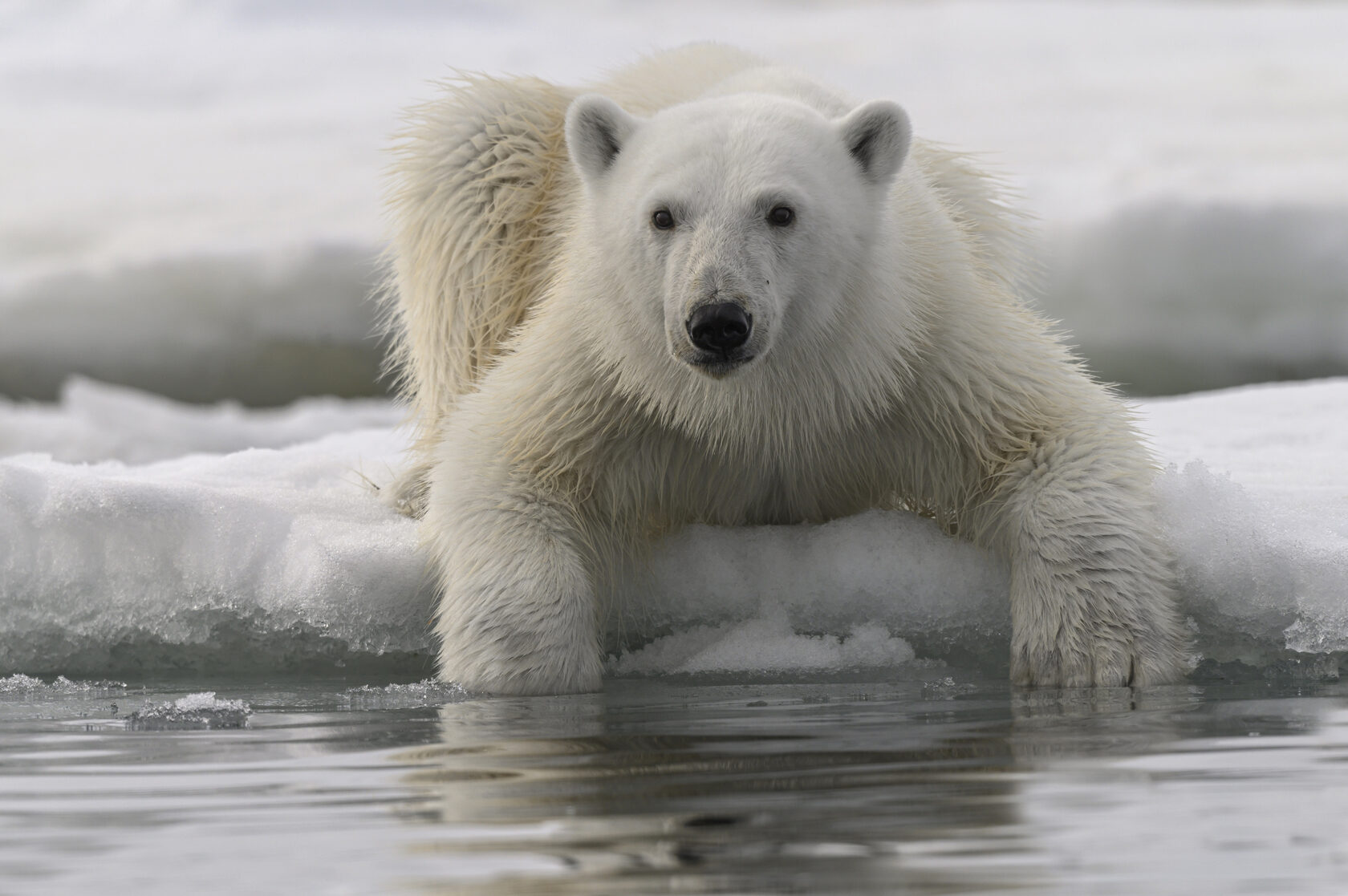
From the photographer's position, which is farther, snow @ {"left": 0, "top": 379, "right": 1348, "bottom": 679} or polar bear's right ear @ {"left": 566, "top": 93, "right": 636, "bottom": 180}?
polar bear's right ear @ {"left": 566, "top": 93, "right": 636, "bottom": 180}

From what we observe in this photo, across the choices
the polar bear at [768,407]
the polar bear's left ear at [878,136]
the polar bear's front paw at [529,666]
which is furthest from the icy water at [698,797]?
the polar bear's left ear at [878,136]

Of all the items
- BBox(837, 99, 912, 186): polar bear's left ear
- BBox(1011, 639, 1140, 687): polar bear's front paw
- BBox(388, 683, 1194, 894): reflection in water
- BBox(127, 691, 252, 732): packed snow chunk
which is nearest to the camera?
BBox(388, 683, 1194, 894): reflection in water

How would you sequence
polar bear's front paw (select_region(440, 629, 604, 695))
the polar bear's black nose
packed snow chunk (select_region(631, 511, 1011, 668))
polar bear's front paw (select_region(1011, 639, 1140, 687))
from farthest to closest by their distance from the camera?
packed snow chunk (select_region(631, 511, 1011, 668)) → polar bear's front paw (select_region(440, 629, 604, 695)) → polar bear's front paw (select_region(1011, 639, 1140, 687)) → the polar bear's black nose

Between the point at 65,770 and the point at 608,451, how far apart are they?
221cm

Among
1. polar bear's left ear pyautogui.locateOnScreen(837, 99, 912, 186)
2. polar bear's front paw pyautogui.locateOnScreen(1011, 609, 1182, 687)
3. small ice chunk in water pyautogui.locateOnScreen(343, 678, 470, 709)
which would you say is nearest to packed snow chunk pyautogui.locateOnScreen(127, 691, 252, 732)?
small ice chunk in water pyautogui.locateOnScreen(343, 678, 470, 709)

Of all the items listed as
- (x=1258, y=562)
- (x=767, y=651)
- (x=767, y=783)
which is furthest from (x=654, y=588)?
(x=767, y=783)

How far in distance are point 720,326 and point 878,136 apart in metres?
1.04

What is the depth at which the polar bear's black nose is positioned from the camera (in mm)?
4195

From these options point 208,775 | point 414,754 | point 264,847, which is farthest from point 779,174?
point 264,847

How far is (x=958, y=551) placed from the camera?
5117mm

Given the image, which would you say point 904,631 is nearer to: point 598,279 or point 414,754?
point 598,279

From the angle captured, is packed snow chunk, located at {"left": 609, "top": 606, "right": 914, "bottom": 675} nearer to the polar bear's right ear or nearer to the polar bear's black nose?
the polar bear's black nose

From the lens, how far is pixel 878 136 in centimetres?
486

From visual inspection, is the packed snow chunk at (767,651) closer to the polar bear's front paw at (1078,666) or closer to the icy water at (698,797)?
the polar bear's front paw at (1078,666)
